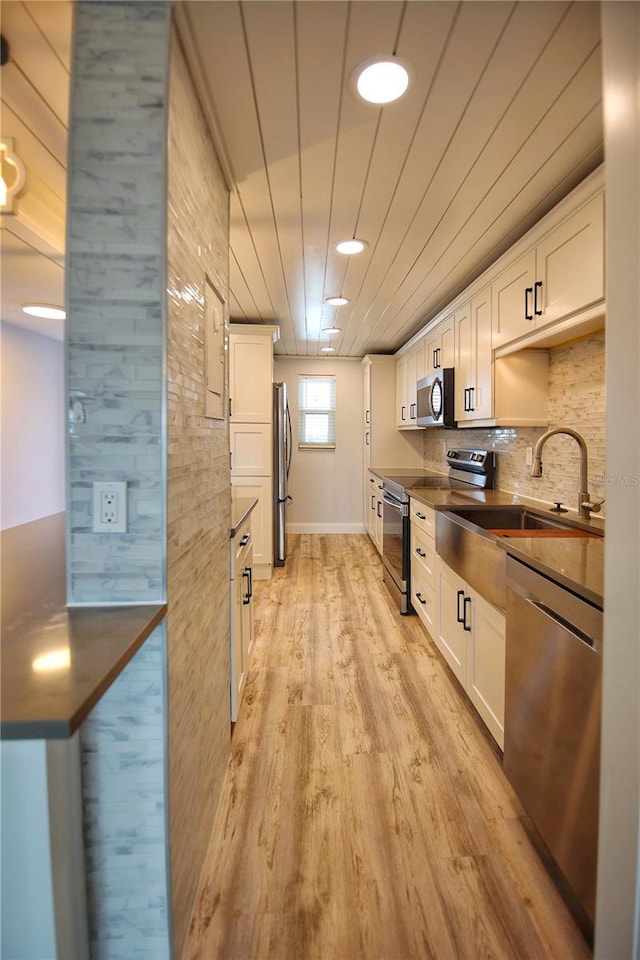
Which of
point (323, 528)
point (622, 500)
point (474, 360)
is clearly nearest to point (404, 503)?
point (474, 360)

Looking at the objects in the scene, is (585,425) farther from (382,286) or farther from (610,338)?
(382,286)

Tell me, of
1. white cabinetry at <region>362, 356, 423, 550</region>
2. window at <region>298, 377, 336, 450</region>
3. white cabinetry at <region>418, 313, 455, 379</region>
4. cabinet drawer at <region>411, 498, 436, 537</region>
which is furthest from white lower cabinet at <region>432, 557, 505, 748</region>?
window at <region>298, 377, 336, 450</region>

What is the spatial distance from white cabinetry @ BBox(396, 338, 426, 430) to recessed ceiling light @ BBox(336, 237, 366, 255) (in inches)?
70.0

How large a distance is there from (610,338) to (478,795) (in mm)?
1601

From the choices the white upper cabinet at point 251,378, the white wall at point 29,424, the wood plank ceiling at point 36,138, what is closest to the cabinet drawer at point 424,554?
the white upper cabinet at point 251,378

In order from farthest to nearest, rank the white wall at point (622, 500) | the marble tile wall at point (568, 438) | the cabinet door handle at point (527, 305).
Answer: the cabinet door handle at point (527, 305)
the marble tile wall at point (568, 438)
the white wall at point (622, 500)

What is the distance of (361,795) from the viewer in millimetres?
1625

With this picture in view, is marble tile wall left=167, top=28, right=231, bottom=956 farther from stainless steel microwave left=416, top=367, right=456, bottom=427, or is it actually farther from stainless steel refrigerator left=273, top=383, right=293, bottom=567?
stainless steel refrigerator left=273, top=383, right=293, bottom=567

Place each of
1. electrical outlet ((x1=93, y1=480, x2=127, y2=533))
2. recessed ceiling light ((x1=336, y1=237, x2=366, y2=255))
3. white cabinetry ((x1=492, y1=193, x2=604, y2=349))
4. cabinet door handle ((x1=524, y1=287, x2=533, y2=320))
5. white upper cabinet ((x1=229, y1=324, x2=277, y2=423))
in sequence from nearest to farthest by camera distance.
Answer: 1. electrical outlet ((x1=93, y1=480, x2=127, y2=533))
2. white cabinetry ((x1=492, y1=193, x2=604, y2=349))
3. cabinet door handle ((x1=524, y1=287, x2=533, y2=320))
4. recessed ceiling light ((x1=336, y1=237, x2=366, y2=255))
5. white upper cabinet ((x1=229, y1=324, x2=277, y2=423))

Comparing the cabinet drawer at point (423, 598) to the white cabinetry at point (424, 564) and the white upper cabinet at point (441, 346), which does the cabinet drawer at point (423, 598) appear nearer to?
the white cabinetry at point (424, 564)

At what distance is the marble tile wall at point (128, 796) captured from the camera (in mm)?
995

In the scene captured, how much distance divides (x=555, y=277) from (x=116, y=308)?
1.80 metres

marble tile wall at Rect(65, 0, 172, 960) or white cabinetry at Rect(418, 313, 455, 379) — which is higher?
white cabinetry at Rect(418, 313, 455, 379)

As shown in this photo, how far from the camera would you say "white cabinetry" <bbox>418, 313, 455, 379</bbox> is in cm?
335
